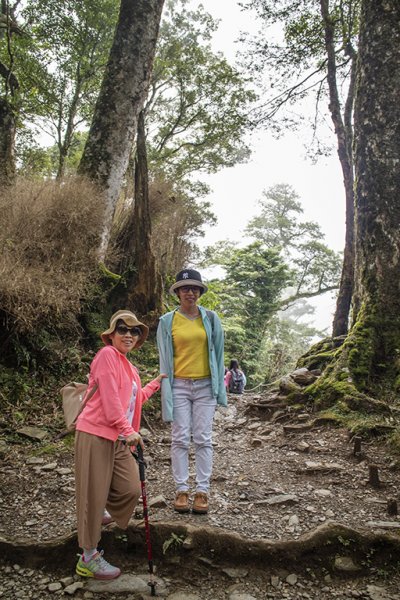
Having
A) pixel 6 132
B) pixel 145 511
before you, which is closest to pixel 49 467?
pixel 145 511

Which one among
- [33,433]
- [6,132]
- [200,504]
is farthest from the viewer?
[6,132]

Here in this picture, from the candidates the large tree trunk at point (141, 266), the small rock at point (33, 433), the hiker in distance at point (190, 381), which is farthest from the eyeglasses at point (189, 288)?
the large tree trunk at point (141, 266)

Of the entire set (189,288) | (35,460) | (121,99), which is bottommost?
(35,460)

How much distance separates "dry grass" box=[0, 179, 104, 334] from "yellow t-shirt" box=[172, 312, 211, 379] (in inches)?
94.4

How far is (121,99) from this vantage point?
8.21 meters

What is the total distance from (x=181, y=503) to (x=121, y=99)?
7577 mm

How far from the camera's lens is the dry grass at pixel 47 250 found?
5.23 metres

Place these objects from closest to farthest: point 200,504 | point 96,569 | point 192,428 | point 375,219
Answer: point 96,569, point 200,504, point 192,428, point 375,219

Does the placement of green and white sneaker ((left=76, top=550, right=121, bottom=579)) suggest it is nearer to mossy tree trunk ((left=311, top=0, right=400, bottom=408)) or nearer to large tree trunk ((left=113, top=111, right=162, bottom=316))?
mossy tree trunk ((left=311, top=0, right=400, bottom=408))

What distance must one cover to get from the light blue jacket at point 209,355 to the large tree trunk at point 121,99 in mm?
4299

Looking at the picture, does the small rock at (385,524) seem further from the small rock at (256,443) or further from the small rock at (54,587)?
the small rock at (256,443)

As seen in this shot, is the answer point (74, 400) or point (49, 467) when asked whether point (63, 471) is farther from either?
point (74, 400)

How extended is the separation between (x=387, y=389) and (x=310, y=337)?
35908 millimetres

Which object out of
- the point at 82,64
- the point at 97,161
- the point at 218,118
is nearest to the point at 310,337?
the point at 218,118
